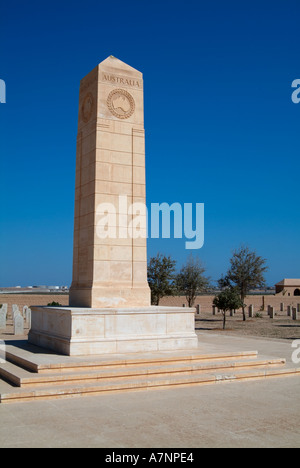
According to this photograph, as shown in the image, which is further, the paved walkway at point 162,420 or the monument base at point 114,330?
the monument base at point 114,330

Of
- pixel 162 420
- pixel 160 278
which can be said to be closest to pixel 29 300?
pixel 160 278

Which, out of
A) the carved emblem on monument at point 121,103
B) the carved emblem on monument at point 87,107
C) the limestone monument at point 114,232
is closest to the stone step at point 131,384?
the limestone monument at point 114,232

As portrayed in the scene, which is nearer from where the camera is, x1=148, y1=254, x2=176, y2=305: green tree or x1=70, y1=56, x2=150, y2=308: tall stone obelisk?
x1=70, y1=56, x2=150, y2=308: tall stone obelisk

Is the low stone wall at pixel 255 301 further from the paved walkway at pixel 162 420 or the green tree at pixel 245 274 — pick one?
the paved walkway at pixel 162 420

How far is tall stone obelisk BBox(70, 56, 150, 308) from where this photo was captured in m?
12.6

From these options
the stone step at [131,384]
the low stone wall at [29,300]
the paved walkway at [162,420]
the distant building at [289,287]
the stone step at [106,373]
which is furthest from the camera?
the distant building at [289,287]

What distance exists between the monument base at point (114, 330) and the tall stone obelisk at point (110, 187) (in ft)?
3.00

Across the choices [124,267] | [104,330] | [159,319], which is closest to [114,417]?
[104,330]

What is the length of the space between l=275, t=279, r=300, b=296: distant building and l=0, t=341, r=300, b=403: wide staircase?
5903cm

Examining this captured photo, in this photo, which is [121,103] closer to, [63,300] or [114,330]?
[114,330]

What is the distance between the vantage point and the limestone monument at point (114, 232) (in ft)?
38.9

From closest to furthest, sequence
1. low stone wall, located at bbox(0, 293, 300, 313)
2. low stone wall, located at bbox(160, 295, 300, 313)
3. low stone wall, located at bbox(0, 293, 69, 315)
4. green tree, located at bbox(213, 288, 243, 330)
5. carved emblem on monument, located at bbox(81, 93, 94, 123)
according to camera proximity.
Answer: carved emblem on monument, located at bbox(81, 93, 94, 123) < green tree, located at bbox(213, 288, 243, 330) < low stone wall, located at bbox(0, 293, 69, 315) < low stone wall, located at bbox(0, 293, 300, 313) < low stone wall, located at bbox(160, 295, 300, 313)

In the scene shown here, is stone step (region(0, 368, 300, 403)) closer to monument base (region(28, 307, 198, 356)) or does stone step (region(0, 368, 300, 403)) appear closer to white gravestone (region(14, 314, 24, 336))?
monument base (region(28, 307, 198, 356))

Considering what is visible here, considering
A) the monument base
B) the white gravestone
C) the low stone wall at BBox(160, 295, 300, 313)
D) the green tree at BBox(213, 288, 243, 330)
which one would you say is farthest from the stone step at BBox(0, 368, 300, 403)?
the low stone wall at BBox(160, 295, 300, 313)
